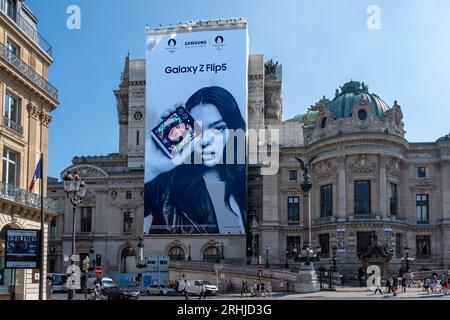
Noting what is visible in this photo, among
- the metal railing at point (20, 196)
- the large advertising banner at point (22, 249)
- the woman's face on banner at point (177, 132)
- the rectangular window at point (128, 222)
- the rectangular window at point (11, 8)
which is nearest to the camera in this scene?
the large advertising banner at point (22, 249)

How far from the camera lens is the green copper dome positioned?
7656cm

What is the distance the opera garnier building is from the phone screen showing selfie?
11.4 metres

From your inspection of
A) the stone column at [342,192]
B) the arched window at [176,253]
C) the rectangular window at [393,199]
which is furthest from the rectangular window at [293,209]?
the arched window at [176,253]

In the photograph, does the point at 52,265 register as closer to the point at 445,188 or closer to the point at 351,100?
the point at 351,100

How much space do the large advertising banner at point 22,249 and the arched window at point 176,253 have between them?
56.5m

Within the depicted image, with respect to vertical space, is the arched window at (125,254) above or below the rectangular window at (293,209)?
below

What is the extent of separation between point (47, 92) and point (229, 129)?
45153 mm

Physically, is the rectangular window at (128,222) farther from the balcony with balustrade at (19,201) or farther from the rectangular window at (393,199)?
the balcony with balustrade at (19,201)

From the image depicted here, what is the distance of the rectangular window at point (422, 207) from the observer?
254ft

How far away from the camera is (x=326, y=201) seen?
77.0 meters

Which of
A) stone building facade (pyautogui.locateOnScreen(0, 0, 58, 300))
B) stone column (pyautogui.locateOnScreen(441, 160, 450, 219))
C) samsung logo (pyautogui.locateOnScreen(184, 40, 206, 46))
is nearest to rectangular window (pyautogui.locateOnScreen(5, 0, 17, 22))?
stone building facade (pyautogui.locateOnScreen(0, 0, 58, 300))

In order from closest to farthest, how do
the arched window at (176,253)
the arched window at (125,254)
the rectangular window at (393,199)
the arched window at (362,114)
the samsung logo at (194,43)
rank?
the arched window at (362,114)
the rectangular window at (393,199)
the arched window at (176,253)
the samsung logo at (194,43)
the arched window at (125,254)

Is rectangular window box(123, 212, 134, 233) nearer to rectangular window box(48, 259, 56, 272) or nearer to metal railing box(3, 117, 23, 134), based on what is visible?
rectangular window box(48, 259, 56, 272)

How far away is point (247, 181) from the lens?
274 feet
